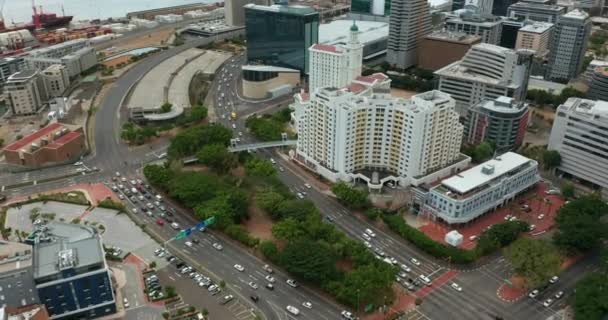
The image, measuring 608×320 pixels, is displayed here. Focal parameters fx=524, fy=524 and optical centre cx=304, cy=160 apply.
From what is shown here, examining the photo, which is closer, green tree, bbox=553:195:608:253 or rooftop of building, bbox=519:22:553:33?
green tree, bbox=553:195:608:253

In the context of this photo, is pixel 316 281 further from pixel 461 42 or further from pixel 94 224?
pixel 461 42

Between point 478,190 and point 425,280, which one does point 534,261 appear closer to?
point 425,280

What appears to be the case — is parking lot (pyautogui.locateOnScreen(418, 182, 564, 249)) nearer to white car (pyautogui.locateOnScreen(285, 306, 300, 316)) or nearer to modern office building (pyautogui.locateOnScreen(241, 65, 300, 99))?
white car (pyautogui.locateOnScreen(285, 306, 300, 316))

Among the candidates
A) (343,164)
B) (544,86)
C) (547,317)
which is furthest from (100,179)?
(544,86)

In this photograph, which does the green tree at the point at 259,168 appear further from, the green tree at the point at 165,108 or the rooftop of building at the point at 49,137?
the rooftop of building at the point at 49,137

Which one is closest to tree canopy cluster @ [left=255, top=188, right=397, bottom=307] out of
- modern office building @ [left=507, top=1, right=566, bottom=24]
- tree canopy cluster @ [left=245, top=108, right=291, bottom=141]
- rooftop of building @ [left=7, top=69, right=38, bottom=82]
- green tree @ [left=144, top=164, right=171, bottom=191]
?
green tree @ [left=144, top=164, right=171, bottom=191]

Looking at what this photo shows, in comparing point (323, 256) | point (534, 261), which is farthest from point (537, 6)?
point (323, 256)
